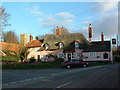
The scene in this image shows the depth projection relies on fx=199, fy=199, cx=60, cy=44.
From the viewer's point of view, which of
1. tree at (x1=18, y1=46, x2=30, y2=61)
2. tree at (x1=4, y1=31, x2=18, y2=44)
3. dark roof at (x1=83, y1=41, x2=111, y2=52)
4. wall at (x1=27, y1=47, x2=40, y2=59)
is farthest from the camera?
tree at (x1=4, y1=31, x2=18, y2=44)

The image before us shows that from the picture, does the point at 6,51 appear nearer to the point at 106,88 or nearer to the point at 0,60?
the point at 0,60

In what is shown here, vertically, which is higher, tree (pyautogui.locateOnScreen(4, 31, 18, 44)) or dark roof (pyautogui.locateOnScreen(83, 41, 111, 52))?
tree (pyautogui.locateOnScreen(4, 31, 18, 44))

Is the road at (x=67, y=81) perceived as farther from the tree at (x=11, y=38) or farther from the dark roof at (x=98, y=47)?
the tree at (x=11, y=38)

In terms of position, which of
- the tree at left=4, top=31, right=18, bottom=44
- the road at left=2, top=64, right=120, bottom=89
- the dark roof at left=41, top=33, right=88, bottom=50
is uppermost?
the tree at left=4, top=31, right=18, bottom=44

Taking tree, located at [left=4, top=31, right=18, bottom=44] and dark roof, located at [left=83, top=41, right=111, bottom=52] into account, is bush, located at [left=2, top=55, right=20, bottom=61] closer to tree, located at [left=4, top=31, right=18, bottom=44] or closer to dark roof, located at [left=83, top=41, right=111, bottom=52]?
tree, located at [left=4, top=31, right=18, bottom=44]

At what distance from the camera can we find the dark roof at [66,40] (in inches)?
2020

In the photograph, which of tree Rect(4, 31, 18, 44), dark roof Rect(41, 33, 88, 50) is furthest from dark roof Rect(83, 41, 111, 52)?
tree Rect(4, 31, 18, 44)

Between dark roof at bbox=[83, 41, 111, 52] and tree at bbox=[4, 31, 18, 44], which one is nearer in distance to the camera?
dark roof at bbox=[83, 41, 111, 52]

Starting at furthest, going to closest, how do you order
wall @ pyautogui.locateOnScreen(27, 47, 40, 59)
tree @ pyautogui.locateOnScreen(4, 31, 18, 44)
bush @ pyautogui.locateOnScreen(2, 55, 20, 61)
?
tree @ pyautogui.locateOnScreen(4, 31, 18, 44) → wall @ pyautogui.locateOnScreen(27, 47, 40, 59) → bush @ pyautogui.locateOnScreen(2, 55, 20, 61)

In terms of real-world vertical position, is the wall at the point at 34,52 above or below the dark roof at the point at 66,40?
below

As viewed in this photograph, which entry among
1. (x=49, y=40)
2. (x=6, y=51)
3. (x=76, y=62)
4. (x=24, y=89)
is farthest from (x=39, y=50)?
(x=24, y=89)

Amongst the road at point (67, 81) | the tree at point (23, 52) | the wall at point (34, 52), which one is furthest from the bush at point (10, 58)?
the road at point (67, 81)

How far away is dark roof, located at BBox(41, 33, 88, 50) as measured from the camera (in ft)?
168

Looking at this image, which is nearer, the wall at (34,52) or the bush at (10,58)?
the bush at (10,58)
